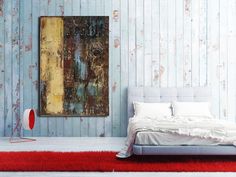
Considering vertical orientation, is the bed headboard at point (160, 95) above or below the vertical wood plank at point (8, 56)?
below

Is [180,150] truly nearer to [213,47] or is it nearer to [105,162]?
[105,162]

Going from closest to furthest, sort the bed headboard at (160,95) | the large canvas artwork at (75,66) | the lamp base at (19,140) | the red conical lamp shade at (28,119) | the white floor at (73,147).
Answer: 1. the white floor at (73,147)
2. the red conical lamp shade at (28,119)
3. the lamp base at (19,140)
4. the bed headboard at (160,95)
5. the large canvas artwork at (75,66)

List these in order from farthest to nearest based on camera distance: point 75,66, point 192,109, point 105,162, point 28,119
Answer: point 75,66
point 192,109
point 28,119
point 105,162

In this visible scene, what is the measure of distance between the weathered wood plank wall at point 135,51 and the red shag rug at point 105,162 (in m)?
2.16

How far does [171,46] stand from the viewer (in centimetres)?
852

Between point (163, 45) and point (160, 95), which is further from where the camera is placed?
point (163, 45)

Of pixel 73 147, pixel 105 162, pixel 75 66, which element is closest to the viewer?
pixel 105 162

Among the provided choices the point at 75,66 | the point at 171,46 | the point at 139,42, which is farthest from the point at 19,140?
the point at 171,46

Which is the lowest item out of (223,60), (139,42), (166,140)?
(166,140)

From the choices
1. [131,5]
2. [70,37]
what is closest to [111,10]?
[131,5]

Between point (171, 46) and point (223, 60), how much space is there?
974 millimetres

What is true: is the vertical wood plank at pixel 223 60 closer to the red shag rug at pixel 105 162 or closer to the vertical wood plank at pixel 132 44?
the vertical wood plank at pixel 132 44

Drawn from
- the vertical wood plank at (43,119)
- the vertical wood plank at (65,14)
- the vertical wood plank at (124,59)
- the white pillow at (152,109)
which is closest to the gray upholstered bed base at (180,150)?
the white pillow at (152,109)

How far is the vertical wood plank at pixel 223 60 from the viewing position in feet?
27.8
